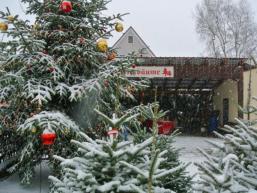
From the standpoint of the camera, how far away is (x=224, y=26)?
146 feet

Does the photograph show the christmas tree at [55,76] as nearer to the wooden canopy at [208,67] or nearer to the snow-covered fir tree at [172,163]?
the snow-covered fir tree at [172,163]

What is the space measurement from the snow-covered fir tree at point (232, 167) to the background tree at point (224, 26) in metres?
41.3

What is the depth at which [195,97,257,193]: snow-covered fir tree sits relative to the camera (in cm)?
283

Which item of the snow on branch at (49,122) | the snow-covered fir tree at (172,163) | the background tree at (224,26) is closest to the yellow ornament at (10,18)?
the snow on branch at (49,122)

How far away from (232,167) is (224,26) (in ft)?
142

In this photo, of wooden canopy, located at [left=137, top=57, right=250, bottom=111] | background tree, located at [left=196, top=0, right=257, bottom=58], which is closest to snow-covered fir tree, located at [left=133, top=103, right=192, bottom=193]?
wooden canopy, located at [left=137, top=57, right=250, bottom=111]

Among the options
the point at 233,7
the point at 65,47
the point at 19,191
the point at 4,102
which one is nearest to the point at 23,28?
the point at 65,47

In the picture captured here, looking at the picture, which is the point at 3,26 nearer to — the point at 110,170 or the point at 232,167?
the point at 110,170

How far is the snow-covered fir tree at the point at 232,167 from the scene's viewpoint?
2.83m

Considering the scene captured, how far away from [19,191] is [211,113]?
69.6ft

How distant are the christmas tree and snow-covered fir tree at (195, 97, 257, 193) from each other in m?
3.54

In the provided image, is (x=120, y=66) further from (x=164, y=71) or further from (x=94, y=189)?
(x=164, y=71)

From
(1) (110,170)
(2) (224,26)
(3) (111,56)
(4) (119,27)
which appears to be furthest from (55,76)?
(2) (224,26)

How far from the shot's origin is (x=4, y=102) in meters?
7.46
